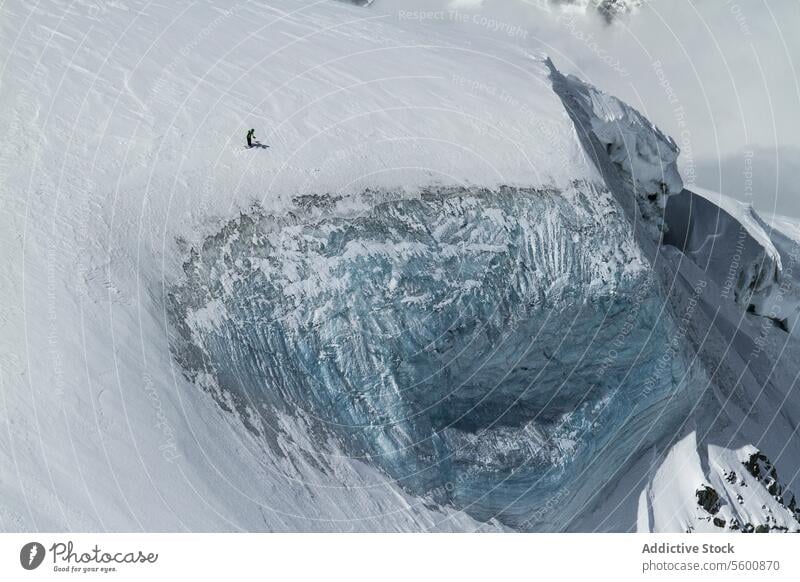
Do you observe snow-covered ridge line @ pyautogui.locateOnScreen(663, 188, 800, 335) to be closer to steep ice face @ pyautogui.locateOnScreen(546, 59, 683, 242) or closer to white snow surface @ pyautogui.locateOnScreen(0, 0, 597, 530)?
steep ice face @ pyautogui.locateOnScreen(546, 59, 683, 242)

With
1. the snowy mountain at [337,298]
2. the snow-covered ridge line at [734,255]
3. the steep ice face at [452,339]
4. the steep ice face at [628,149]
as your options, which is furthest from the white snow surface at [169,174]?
the snow-covered ridge line at [734,255]

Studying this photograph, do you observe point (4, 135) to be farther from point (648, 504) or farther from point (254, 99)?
point (648, 504)
